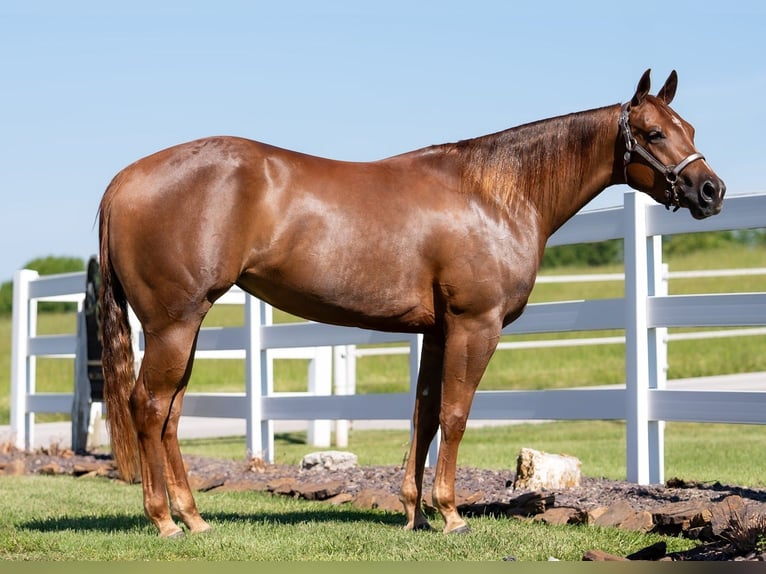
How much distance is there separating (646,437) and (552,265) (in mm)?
41401

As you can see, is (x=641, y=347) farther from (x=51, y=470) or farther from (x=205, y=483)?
(x=51, y=470)

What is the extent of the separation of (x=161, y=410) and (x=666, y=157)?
290 cm

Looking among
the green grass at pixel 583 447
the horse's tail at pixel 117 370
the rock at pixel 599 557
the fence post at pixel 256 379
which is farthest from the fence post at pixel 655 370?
the fence post at pixel 256 379

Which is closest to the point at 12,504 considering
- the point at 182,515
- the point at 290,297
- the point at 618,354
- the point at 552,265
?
the point at 182,515

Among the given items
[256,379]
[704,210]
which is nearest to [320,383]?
[256,379]

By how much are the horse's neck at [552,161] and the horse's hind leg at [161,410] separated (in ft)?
5.83

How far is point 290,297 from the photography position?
5570mm

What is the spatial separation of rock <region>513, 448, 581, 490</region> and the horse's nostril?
2162 millimetres

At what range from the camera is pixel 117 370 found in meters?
5.72

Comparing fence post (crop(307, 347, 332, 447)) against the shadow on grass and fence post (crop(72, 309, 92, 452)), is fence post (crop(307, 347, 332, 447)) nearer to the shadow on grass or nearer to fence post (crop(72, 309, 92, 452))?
fence post (crop(72, 309, 92, 452))

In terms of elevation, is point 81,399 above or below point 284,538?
above

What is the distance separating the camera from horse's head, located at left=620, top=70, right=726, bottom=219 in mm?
5684

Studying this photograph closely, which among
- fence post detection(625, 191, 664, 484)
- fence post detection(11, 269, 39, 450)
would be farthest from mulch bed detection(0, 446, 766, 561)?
fence post detection(11, 269, 39, 450)

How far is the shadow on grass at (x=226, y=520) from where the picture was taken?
19.3 feet
